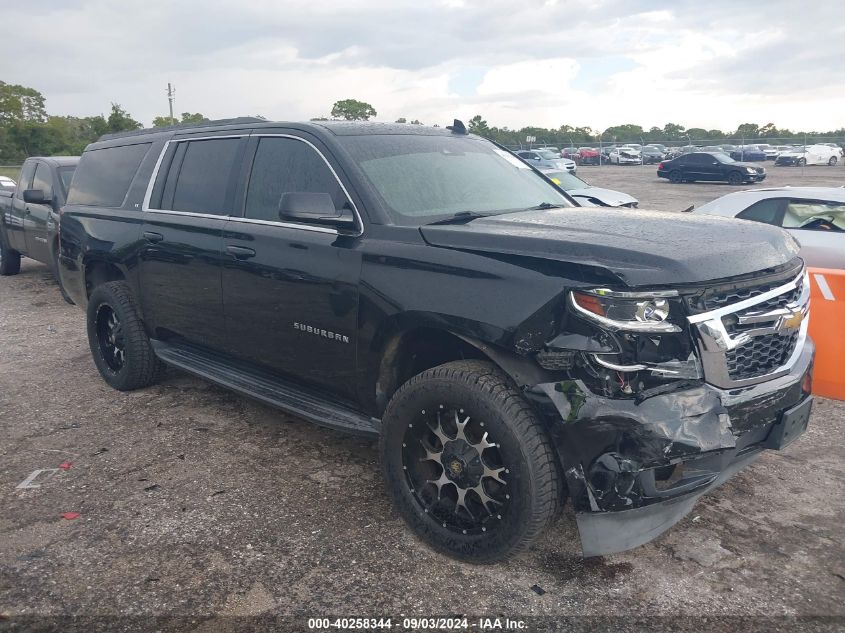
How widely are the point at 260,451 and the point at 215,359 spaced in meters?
0.70

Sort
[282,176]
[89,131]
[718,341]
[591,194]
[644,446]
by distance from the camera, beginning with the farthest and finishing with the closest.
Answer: [89,131] < [591,194] < [282,176] < [718,341] < [644,446]

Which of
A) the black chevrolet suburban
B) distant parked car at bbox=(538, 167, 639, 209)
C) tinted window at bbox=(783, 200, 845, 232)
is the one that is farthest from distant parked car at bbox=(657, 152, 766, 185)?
the black chevrolet suburban

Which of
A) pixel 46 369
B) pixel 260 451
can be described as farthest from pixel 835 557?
pixel 46 369

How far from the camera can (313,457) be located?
4398mm

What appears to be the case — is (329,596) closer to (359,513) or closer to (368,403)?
(359,513)

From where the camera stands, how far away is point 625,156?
48906 mm

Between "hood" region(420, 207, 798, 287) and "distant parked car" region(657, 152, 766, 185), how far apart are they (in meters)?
30.6

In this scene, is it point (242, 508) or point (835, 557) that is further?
point (242, 508)

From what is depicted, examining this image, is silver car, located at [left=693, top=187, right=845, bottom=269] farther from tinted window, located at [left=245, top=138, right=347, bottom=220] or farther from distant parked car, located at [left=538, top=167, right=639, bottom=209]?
tinted window, located at [left=245, top=138, right=347, bottom=220]

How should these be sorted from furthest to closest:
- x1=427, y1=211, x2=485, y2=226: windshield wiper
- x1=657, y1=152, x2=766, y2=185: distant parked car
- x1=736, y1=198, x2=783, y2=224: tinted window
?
1. x1=657, y1=152, x2=766, y2=185: distant parked car
2. x1=736, y1=198, x2=783, y2=224: tinted window
3. x1=427, y1=211, x2=485, y2=226: windshield wiper

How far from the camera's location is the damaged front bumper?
106 inches

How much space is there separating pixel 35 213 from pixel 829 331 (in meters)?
9.71

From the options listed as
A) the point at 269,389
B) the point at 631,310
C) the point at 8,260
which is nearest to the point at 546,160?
the point at 8,260

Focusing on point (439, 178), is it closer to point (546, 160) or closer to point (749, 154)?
point (546, 160)
